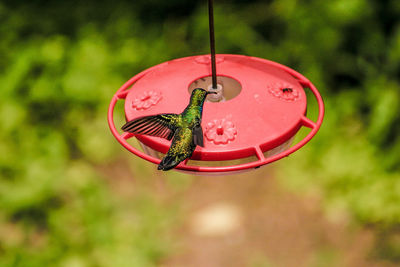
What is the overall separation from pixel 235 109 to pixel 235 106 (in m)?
0.01

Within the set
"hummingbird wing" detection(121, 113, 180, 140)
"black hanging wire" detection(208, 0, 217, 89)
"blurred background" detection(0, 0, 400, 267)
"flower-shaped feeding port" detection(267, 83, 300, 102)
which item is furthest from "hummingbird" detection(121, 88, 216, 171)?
"blurred background" detection(0, 0, 400, 267)

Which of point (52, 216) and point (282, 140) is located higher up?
point (282, 140)

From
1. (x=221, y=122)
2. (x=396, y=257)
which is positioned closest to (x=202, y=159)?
(x=221, y=122)

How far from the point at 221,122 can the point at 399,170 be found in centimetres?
314

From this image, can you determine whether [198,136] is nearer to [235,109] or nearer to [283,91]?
[235,109]

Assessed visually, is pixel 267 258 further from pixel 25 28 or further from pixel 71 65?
pixel 25 28

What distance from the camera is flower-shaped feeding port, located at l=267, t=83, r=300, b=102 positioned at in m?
1.13

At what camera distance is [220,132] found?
100 cm

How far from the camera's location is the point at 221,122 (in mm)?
1026

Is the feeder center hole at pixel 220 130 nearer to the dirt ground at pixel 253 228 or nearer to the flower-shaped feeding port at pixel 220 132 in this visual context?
the flower-shaped feeding port at pixel 220 132

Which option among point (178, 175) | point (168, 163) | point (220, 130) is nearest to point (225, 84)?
point (220, 130)

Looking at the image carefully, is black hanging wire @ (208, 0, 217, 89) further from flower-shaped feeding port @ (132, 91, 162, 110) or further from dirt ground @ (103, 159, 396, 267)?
dirt ground @ (103, 159, 396, 267)

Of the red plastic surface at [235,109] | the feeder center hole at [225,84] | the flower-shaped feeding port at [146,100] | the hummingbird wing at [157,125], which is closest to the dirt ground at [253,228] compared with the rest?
the feeder center hole at [225,84]

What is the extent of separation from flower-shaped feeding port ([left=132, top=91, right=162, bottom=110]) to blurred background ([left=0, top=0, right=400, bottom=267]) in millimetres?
2535
